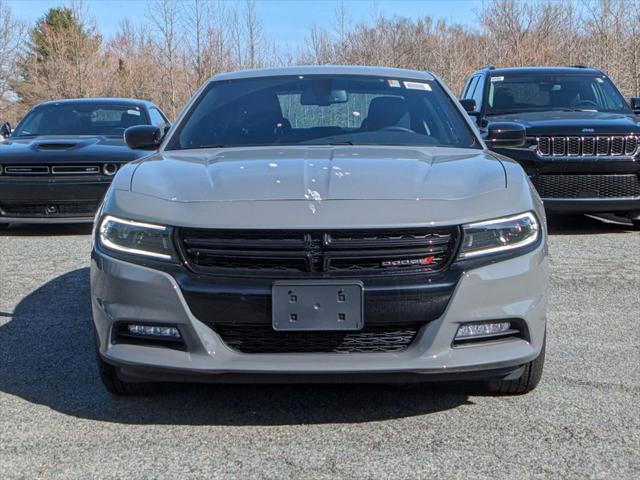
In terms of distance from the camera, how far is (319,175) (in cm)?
348

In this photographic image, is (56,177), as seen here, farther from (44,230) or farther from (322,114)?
(322,114)

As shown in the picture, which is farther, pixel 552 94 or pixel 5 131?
pixel 5 131

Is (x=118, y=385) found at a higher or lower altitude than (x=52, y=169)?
lower

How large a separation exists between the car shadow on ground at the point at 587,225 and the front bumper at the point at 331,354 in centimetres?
576

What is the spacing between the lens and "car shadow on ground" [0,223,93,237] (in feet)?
30.3

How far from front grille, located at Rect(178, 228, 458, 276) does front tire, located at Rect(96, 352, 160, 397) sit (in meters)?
0.70

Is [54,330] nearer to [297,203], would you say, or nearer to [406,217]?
[297,203]

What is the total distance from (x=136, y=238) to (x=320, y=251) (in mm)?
722

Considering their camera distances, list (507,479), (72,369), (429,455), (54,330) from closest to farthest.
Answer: (507,479), (429,455), (72,369), (54,330)

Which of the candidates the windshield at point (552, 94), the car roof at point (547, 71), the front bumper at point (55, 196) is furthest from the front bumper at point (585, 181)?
the front bumper at point (55, 196)

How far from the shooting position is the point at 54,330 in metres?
4.99

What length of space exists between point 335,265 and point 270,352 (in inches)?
15.7

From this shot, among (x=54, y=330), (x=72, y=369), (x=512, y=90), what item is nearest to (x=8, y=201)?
(x=54, y=330)

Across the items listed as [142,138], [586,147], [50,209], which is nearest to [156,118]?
[50,209]
